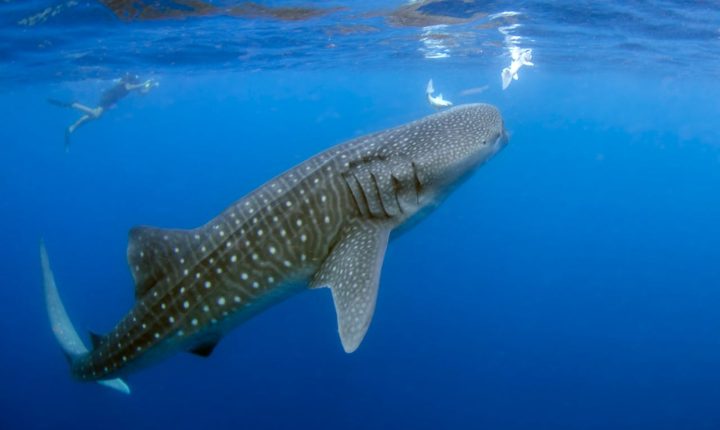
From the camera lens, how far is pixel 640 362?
19.5 meters

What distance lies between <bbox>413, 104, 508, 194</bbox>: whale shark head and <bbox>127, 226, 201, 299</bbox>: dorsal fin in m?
2.17

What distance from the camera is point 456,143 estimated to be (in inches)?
174

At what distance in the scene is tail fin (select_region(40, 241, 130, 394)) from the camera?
4.94 metres


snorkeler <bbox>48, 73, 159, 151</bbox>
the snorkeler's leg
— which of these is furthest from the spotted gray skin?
the snorkeler's leg

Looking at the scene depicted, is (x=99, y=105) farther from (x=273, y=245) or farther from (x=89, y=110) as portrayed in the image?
(x=273, y=245)

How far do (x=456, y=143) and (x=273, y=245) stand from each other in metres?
1.88

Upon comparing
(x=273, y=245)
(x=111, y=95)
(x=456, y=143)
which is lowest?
(x=111, y=95)

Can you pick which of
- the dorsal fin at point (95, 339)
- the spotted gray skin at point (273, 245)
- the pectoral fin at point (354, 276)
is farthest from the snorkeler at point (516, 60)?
the dorsal fin at point (95, 339)

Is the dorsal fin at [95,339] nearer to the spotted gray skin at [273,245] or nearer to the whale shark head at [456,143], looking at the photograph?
the spotted gray skin at [273,245]

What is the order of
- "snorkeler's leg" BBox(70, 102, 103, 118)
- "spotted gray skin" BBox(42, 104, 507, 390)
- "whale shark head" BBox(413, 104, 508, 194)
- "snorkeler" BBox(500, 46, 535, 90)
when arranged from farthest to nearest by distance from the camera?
1. "snorkeler" BBox(500, 46, 535, 90)
2. "snorkeler's leg" BBox(70, 102, 103, 118)
3. "whale shark head" BBox(413, 104, 508, 194)
4. "spotted gray skin" BBox(42, 104, 507, 390)

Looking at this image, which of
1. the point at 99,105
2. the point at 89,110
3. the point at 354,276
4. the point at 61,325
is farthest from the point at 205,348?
the point at 99,105

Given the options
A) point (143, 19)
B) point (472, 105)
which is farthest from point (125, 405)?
point (472, 105)

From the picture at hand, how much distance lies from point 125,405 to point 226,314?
14620mm

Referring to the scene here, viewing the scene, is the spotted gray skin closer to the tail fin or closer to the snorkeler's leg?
the tail fin
